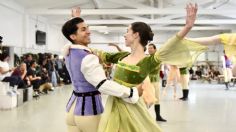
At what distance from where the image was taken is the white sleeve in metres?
2.27

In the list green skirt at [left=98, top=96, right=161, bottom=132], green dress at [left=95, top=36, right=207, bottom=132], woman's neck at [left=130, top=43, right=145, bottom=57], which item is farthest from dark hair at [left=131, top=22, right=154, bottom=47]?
green skirt at [left=98, top=96, right=161, bottom=132]

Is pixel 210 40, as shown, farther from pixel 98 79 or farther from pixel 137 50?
pixel 98 79

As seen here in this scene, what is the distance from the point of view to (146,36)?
2.60 meters

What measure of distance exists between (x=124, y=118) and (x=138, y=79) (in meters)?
0.30

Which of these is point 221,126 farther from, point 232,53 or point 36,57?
point 36,57

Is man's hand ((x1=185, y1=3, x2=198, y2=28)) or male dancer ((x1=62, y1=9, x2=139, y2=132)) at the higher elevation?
man's hand ((x1=185, y1=3, x2=198, y2=28))

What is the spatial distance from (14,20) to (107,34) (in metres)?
13.6

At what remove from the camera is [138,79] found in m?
2.50

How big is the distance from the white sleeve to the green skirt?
0.15 m

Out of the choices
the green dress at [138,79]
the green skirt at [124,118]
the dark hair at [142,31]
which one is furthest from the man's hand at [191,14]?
the green skirt at [124,118]

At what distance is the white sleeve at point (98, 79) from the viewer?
2266 millimetres

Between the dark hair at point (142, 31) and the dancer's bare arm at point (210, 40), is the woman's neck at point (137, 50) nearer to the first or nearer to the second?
the dark hair at point (142, 31)

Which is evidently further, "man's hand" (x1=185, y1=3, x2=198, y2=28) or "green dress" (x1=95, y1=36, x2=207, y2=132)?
"green dress" (x1=95, y1=36, x2=207, y2=132)

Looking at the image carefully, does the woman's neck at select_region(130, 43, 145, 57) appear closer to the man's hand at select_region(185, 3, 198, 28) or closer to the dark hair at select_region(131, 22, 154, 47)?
the dark hair at select_region(131, 22, 154, 47)
